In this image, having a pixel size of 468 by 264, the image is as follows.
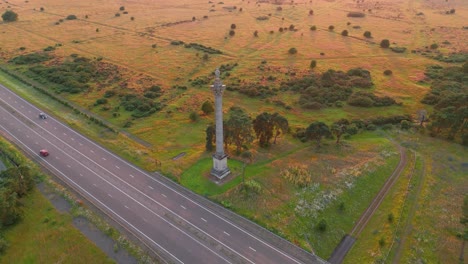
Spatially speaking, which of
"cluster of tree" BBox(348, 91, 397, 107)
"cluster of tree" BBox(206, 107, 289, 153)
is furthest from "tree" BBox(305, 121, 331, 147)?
"cluster of tree" BBox(348, 91, 397, 107)

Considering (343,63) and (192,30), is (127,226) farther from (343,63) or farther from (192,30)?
(192,30)

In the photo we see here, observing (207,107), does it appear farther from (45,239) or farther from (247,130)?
(45,239)

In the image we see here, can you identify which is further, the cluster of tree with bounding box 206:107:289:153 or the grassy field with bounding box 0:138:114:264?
the cluster of tree with bounding box 206:107:289:153

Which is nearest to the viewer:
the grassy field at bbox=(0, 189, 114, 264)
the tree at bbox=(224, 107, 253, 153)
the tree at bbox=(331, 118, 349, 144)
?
the grassy field at bbox=(0, 189, 114, 264)

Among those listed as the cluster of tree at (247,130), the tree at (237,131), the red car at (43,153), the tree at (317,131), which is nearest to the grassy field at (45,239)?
A: the red car at (43,153)

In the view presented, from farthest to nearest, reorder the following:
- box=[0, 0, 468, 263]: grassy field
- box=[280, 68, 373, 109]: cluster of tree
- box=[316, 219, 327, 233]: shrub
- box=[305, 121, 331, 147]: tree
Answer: box=[280, 68, 373, 109]: cluster of tree → box=[305, 121, 331, 147]: tree → box=[0, 0, 468, 263]: grassy field → box=[316, 219, 327, 233]: shrub

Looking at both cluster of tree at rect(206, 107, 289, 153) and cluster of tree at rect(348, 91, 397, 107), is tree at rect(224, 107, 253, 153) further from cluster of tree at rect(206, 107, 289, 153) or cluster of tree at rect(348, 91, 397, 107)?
cluster of tree at rect(348, 91, 397, 107)

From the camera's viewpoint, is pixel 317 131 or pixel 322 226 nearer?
pixel 322 226

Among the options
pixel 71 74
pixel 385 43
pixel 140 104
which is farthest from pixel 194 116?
pixel 385 43
